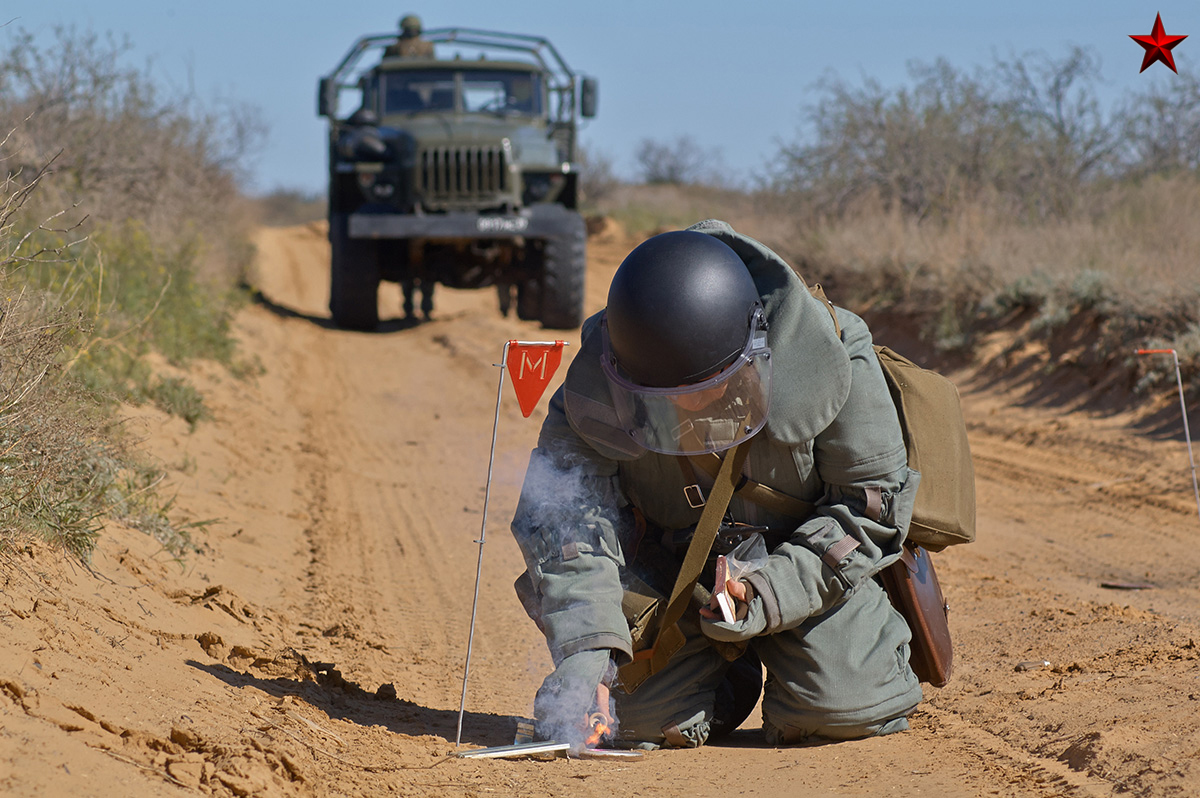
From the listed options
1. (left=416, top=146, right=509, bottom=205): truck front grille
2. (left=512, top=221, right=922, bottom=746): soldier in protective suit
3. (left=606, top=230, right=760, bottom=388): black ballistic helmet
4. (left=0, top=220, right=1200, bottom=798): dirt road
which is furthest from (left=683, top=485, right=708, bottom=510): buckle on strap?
(left=416, top=146, right=509, bottom=205): truck front grille

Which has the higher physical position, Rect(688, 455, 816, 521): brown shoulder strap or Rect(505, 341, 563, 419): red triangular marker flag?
Rect(505, 341, 563, 419): red triangular marker flag

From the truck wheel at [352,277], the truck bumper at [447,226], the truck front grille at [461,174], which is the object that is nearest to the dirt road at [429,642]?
the truck bumper at [447,226]

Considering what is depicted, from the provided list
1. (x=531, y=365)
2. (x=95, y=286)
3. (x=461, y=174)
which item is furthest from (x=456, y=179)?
(x=531, y=365)

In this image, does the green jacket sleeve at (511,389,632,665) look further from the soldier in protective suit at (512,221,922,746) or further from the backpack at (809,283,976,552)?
the backpack at (809,283,976,552)

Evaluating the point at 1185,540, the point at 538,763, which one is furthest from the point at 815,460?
the point at 1185,540

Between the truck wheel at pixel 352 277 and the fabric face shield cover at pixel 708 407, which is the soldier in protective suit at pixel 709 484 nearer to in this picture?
the fabric face shield cover at pixel 708 407

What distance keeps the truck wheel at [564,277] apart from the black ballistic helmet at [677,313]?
9.42 metres

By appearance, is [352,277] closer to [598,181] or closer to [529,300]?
[529,300]

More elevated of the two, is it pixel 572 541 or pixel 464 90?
pixel 464 90

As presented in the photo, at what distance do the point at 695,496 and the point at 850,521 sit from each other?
395 mm

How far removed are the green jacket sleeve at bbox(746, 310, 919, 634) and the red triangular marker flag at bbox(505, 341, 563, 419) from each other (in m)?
0.77

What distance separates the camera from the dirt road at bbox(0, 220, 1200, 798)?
252 centimetres

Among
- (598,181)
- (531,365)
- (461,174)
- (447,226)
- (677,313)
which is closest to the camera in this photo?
(677,313)

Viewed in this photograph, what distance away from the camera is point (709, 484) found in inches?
118
